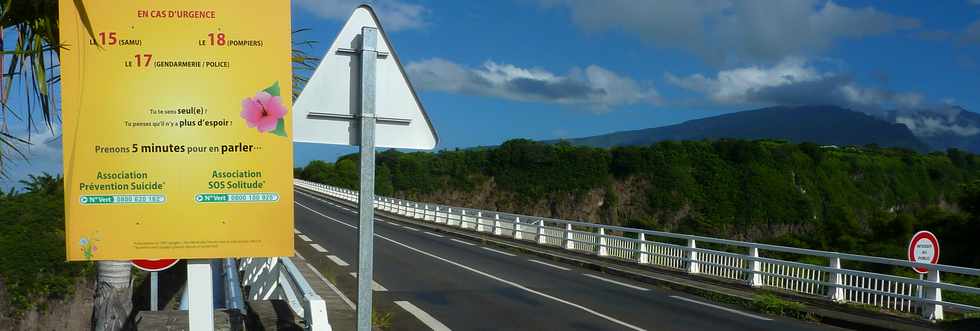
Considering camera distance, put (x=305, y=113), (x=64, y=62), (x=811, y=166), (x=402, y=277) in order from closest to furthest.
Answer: (x=64, y=62) → (x=305, y=113) → (x=402, y=277) → (x=811, y=166)

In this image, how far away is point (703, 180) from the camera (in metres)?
123

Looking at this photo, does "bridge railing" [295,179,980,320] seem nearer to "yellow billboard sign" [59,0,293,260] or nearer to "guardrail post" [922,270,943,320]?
"guardrail post" [922,270,943,320]

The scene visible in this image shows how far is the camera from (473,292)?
14.6 m

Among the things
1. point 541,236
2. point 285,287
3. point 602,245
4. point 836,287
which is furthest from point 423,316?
point 541,236

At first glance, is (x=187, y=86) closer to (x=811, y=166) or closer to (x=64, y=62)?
(x=64, y=62)

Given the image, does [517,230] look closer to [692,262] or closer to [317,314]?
[692,262]

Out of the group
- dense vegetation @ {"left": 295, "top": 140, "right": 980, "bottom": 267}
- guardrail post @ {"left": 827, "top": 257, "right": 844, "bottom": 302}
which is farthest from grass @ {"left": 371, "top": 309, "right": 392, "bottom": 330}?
dense vegetation @ {"left": 295, "top": 140, "right": 980, "bottom": 267}

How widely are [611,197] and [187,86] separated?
121m

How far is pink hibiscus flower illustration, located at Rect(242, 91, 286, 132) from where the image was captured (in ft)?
13.6

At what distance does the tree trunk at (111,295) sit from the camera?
27.1ft

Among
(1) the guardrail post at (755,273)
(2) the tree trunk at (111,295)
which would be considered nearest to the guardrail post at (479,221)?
(1) the guardrail post at (755,273)

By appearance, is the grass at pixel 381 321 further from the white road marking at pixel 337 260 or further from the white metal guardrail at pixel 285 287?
the white road marking at pixel 337 260

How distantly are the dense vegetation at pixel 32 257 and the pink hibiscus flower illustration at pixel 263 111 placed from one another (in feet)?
107

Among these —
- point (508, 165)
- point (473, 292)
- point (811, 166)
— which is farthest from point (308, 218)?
point (811, 166)
